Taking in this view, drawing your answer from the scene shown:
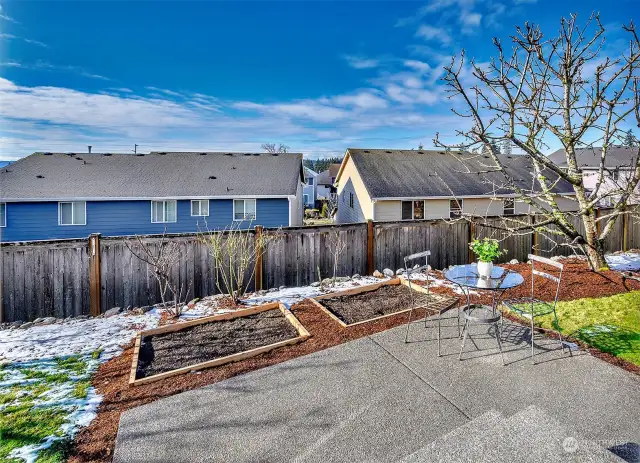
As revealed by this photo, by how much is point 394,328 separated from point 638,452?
282 centimetres

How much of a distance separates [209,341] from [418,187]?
1444 centimetres

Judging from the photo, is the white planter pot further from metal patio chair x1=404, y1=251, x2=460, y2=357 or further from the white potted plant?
metal patio chair x1=404, y1=251, x2=460, y2=357

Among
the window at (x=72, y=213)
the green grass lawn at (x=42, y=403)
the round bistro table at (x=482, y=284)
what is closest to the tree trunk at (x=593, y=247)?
the round bistro table at (x=482, y=284)

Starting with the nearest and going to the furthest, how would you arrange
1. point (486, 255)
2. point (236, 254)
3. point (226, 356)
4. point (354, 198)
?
point (226, 356), point (486, 255), point (236, 254), point (354, 198)

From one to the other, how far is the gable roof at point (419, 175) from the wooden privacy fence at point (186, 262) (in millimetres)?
7157

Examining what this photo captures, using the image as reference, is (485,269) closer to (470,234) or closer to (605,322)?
(605,322)

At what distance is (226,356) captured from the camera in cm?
439

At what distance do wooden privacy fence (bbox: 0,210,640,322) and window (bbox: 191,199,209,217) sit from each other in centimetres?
1010

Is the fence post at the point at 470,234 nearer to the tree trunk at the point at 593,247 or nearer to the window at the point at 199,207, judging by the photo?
the tree trunk at the point at 593,247

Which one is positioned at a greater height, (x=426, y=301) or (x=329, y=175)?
(x=329, y=175)

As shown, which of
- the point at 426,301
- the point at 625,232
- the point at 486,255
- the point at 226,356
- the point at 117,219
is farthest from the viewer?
the point at 117,219

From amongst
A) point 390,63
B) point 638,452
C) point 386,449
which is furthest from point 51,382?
point 390,63

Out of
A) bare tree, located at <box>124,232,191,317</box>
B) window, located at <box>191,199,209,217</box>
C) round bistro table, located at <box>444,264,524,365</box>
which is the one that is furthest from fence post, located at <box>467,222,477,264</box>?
window, located at <box>191,199,209,217</box>

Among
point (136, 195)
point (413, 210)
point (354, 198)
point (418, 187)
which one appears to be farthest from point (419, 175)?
point (136, 195)
